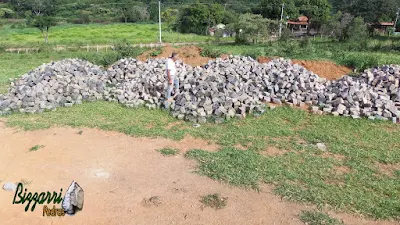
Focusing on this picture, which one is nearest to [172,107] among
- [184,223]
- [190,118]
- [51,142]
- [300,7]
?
[190,118]

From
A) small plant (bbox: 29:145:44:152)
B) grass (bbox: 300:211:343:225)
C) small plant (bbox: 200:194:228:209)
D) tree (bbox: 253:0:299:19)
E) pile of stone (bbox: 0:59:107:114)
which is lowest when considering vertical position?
small plant (bbox: 29:145:44:152)

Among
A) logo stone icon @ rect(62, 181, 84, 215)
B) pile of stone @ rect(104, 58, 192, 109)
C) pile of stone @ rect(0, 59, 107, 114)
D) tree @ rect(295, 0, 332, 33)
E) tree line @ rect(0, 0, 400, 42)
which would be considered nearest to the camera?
logo stone icon @ rect(62, 181, 84, 215)

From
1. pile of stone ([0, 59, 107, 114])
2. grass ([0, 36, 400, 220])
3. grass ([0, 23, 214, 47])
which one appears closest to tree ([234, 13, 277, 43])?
grass ([0, 23, 214, 47])

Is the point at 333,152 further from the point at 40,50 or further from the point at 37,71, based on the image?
the point at 40,50

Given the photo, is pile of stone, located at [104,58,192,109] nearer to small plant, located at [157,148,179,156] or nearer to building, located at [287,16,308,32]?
small plant, located at [157,148,179,156]

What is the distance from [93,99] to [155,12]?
5120 centimetres

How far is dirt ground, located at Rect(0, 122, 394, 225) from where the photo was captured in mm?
4438

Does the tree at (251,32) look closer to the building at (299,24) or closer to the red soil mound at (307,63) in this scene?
the red soil mound at (307,63)

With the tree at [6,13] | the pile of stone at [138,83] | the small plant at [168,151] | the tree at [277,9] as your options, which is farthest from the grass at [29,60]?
the tree at [6,13]

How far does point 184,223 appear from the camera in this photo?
14.2 feet

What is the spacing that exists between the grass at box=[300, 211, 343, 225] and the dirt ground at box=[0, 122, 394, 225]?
0.12 meters

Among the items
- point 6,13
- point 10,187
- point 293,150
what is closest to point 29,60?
point 10,187

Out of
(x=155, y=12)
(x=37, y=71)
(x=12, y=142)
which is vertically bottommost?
(x=12, y=142)

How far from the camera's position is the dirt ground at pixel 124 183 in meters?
4.44
